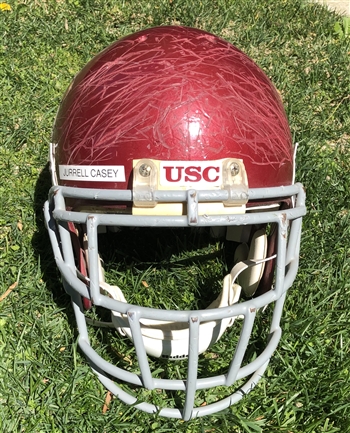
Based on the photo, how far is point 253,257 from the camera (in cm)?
183

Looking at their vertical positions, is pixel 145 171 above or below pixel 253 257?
above

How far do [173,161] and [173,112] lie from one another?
Answer: 0.14 meters

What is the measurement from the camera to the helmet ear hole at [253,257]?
1796 mm

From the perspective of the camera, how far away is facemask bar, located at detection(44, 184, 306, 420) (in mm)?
1273

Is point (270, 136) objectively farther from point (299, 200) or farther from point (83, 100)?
point (83, 100)

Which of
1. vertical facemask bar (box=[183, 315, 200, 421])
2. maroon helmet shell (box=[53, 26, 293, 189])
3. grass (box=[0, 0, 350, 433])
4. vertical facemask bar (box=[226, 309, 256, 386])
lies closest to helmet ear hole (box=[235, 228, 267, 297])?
grass (box=[0, 0, 350, 433])

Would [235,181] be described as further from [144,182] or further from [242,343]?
[242,343]

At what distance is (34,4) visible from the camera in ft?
10.0

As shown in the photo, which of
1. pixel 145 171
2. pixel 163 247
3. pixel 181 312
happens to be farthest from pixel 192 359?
pixel 163 247

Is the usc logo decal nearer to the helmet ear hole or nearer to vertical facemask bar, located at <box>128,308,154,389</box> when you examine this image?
vertical facemask bar, located at <box>128,308,154,389</box>

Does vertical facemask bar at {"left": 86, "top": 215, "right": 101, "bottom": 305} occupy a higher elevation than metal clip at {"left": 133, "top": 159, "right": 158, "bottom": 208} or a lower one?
lower

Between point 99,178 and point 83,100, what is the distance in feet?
0.84

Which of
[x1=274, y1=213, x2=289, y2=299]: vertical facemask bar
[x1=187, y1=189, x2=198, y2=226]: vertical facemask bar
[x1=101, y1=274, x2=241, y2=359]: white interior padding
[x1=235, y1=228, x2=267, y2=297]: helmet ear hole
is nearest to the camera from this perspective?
[x1=187, y1=189, x2=198, y2=226]: vertical facemask bar

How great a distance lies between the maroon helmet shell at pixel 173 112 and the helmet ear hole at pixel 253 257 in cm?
33
